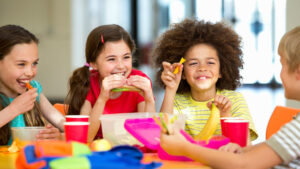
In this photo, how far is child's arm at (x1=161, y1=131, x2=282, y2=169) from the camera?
112cm

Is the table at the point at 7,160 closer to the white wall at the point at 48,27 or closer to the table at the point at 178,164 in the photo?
Answer: the table at the point at 178,164

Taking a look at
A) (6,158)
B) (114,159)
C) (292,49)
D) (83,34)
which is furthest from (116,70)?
(83,34)

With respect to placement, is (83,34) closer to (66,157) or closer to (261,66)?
(261,66)

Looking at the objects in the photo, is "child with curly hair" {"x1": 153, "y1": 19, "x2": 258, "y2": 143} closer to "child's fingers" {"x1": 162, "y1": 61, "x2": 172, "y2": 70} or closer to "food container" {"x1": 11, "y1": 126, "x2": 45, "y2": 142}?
"child's fingers" {"x1": 162, "y1": 61, "x2": 172, "y2": 70}

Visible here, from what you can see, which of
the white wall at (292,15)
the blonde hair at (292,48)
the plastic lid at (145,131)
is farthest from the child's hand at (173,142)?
the white wall at (292,15)

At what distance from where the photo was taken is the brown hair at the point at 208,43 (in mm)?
2127

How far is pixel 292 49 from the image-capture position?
1306mm

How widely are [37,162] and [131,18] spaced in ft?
29.7

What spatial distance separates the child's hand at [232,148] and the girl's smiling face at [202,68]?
73 cm

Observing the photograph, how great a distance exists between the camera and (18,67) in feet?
6.10

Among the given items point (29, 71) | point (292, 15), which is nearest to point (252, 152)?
point (29, 71)

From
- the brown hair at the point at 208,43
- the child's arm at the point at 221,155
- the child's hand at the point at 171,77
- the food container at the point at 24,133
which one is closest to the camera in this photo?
the child's arm at the point at 221,155

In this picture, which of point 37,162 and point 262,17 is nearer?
point 37,162

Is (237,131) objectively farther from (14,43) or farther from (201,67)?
(14,43)
